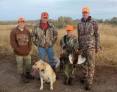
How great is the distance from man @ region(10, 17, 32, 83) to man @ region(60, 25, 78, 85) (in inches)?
45.3

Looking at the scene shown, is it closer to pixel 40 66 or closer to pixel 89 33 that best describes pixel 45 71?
pixel 40 66

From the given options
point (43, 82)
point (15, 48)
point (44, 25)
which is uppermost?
point (44, 25)

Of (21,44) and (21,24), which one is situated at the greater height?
(21,24)

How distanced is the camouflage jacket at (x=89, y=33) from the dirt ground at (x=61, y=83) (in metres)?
1.31

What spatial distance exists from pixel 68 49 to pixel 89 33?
3.11 feet

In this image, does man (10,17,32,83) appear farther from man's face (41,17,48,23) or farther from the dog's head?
the dog's head

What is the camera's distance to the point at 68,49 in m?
11.7

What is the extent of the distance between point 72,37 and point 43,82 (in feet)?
5.46

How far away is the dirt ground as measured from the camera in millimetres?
11456

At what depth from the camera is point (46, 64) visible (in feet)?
36.7

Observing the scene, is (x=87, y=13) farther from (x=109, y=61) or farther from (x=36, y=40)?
(x=109, y=61)

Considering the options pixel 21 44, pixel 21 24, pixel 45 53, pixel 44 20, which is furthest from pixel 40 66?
pixel 21 24

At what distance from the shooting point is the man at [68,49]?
11.5 m

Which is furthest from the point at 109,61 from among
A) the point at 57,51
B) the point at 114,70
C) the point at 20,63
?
the point at 20,63
